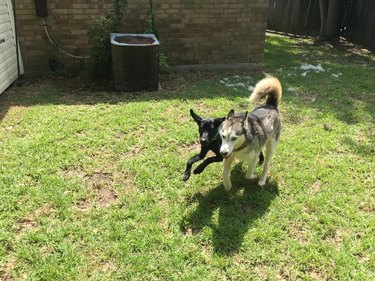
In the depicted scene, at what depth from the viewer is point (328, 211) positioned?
3.47 meters

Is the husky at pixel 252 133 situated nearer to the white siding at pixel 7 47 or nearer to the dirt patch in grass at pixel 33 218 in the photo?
the dirt patch in grass at pixel 33 218

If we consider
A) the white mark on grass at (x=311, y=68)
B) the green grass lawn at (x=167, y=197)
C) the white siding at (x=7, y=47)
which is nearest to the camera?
the green grass lawn at (x=167, y=197)

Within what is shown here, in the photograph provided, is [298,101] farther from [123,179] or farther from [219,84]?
[123,179]

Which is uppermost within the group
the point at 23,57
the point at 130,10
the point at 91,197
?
the point at 130,10

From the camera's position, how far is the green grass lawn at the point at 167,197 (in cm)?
284

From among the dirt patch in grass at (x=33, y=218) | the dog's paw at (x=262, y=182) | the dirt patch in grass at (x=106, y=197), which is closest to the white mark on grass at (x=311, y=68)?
the dog's paw at (x=262, y=182)

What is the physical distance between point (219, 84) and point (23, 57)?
3.81 m

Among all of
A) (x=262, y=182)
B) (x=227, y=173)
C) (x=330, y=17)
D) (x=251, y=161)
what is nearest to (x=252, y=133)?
(x=251, y=161)

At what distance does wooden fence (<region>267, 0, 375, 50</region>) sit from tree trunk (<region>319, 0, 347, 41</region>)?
0.39 m

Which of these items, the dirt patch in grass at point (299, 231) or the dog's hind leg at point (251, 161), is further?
the dog's hind leg at point (251, 161)

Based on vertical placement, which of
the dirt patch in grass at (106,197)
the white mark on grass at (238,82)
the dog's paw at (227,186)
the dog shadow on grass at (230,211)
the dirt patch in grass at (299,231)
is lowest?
the dirt patch in grass at (299,231)

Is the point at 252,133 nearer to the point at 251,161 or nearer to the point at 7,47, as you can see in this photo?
the point at 251,161

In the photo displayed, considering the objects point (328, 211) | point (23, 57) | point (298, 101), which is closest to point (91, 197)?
point (328, 211)

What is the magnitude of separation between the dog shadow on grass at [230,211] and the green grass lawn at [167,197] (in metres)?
0.01
